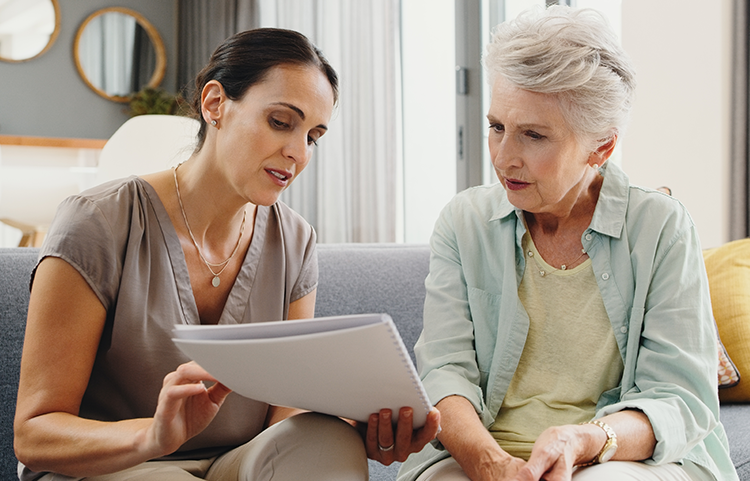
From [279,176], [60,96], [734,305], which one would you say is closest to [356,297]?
[279,176]

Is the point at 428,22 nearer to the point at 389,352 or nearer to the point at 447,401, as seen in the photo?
the point at 447,401

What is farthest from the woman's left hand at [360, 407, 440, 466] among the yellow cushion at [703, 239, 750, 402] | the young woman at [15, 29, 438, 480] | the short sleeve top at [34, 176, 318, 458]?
the yellow cushion at [703, 239, 750, 402]

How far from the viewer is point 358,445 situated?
1.00 m

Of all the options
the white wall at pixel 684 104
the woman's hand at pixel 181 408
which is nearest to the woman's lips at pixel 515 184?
the woman's hand at pixel 181 408

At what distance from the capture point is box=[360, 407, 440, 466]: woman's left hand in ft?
3.04

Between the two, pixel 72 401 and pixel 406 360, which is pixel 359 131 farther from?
pixel 406 360

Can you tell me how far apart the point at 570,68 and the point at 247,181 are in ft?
1.88

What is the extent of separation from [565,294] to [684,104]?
78.8 inches

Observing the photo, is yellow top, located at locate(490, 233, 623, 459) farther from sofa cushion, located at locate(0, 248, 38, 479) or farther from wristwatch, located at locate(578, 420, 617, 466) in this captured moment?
sofa cushion, located at locate(0, 248, 38, 479)

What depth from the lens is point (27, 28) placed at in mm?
5348

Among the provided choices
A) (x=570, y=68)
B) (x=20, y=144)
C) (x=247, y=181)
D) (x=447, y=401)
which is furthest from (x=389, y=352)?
(x=20, y=144)

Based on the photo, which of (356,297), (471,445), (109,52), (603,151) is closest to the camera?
(471,445)

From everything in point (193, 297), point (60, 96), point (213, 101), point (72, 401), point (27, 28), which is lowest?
point (72, 401)

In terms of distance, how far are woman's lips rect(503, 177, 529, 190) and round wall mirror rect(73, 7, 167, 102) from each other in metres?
5.29
